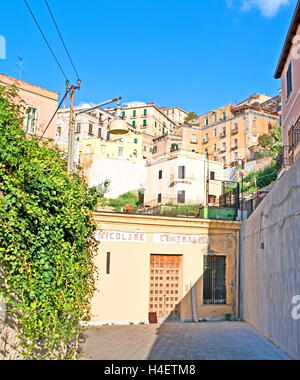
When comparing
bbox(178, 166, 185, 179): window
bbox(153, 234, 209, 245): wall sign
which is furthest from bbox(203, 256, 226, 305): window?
bbox(178, 166, 185, 179): window

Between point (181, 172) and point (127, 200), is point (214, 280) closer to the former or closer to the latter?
point (181, 172)

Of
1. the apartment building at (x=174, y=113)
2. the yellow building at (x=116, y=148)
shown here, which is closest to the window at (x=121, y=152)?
the yellow building at (x=116, y=148)

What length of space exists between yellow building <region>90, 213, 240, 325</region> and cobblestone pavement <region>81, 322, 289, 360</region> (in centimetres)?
87

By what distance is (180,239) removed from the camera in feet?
50.7

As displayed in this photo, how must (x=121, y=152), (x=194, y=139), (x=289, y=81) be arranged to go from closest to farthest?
1. (x=289, y=81)
2. (x=121, y=152)
3. (x=194, y=139)

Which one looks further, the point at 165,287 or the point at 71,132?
the point at 165,287

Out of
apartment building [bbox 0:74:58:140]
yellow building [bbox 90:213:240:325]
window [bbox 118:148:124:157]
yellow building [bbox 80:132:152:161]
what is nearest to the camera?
yellow building [bbox 90:213:240:325]

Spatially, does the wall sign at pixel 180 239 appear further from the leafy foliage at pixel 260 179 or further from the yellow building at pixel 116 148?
the yellow building at pixel 116 148

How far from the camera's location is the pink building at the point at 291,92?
1720 centimetres

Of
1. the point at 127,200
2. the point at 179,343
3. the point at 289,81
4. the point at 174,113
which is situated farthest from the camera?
the point at 174,113

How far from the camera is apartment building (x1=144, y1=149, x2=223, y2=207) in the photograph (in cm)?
4334

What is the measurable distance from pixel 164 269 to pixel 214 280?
82.5 inches

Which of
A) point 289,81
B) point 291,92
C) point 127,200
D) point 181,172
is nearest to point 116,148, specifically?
point 127,200

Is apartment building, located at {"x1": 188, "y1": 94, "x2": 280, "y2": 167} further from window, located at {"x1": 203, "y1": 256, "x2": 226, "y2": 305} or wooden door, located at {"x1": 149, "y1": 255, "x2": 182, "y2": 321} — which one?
wooden door, located at {"x1": 149, "y1": 255, "x2": 182, "y2": 321}
